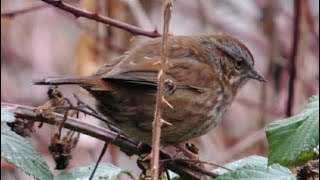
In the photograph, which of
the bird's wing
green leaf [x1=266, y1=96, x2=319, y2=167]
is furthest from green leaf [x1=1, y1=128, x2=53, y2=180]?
the bird's wing

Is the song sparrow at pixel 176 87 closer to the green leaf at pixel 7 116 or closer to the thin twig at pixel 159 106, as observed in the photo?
the green leaf at pixel 7 116

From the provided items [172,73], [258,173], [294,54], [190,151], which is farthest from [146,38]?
[258,173]

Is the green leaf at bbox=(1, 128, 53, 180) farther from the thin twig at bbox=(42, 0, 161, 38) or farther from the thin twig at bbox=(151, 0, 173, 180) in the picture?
the thin twig at bbox=(42, 0, 161, 38)

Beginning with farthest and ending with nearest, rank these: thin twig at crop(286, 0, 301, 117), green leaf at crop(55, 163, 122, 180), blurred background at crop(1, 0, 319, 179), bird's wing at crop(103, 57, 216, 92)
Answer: blurred background at crop(1, 0, 319, 179) < thin twig at crop(286, 0, 301, 117) < bird's wing at crop(103, 57, 216, 92) < green leaf at crop(55, 163, 122, 180)

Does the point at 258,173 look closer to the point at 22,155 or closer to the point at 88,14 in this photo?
the point at 22,155

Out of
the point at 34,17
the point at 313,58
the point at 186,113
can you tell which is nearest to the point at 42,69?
the point at 34,17
